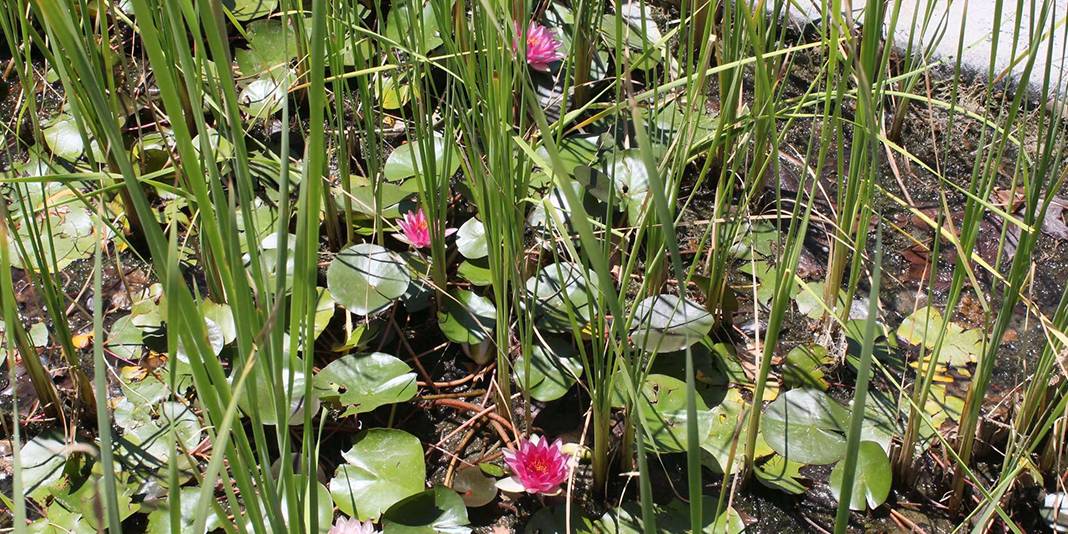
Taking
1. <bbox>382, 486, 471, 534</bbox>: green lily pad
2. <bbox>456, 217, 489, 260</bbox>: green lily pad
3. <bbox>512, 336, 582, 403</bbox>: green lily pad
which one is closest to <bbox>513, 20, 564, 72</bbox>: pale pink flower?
<bbox>456, 217, 489, 260</bbox>: green lily pad

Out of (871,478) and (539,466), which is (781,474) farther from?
(539,466)

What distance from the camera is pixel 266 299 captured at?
710mm

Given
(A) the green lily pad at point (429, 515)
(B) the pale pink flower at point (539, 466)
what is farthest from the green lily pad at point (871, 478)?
(A) the green lily pad at point (429, 515)

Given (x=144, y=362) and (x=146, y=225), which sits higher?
(x=146, y=225)

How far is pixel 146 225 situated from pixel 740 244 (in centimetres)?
105

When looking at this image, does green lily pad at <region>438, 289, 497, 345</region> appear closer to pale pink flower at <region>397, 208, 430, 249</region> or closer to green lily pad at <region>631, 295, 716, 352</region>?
pale pink flower at <region>397, 208, 430, 249</region>

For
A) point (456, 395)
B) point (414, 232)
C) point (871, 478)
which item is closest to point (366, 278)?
point (414, 232)

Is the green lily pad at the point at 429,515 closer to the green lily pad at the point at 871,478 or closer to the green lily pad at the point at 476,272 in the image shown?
the green lily pad at the point at 476,272

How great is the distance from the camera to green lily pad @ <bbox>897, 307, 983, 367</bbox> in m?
1.32

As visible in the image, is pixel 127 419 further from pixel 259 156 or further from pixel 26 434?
pixel 259 156

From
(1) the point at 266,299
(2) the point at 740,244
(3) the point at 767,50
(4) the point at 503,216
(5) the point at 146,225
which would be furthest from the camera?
(2) the point at 740,244

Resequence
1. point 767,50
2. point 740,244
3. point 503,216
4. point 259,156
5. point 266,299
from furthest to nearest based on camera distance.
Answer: point 259,156 < point 740,244 < point 767,50 < point 503,216 < point 266,299

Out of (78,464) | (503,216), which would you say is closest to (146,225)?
(503,216)

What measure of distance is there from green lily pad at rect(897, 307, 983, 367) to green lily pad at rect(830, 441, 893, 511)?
0.79ft
